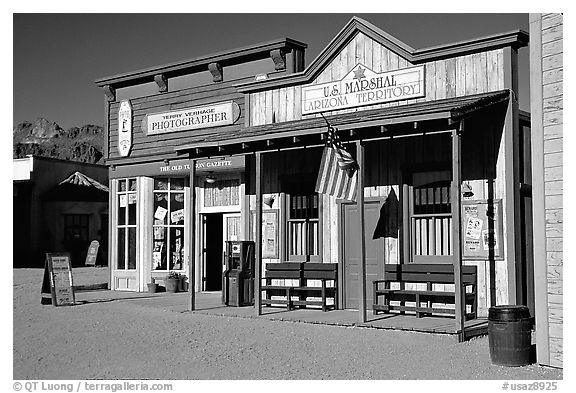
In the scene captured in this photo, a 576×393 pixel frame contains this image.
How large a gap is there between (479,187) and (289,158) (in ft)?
14.1

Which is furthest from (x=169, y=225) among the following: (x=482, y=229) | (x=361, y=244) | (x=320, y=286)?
(x=482, y=229)

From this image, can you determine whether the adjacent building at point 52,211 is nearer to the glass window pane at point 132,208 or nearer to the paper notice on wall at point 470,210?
the glass window pane at point 132,208

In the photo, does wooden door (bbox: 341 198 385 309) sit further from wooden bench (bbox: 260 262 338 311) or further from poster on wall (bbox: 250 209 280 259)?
poster on wall (bbox: 250 209 280 259)

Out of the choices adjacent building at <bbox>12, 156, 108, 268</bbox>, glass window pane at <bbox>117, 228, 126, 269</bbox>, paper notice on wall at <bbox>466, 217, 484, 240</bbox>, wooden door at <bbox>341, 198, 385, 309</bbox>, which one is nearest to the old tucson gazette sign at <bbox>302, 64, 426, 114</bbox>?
wooden door at <bbox>341, 198, 385, 309</bbox>

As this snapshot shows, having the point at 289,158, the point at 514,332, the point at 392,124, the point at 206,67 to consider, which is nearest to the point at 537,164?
the point at 514,332

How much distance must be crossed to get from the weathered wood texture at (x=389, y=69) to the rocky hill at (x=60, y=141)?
7899 cm

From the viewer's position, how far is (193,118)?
18.2 m

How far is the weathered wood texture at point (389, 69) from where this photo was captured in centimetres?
1255

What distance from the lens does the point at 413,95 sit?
13.4m

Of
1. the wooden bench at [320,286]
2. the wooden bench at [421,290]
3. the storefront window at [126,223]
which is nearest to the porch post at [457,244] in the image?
the wooden bench at [421,290]

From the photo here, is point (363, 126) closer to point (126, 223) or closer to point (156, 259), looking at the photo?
point (156, 259)

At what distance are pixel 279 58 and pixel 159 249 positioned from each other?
19.5 feet

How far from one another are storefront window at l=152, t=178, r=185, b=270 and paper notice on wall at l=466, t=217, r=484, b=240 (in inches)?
331

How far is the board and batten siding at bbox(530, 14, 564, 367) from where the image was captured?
8758 mm
